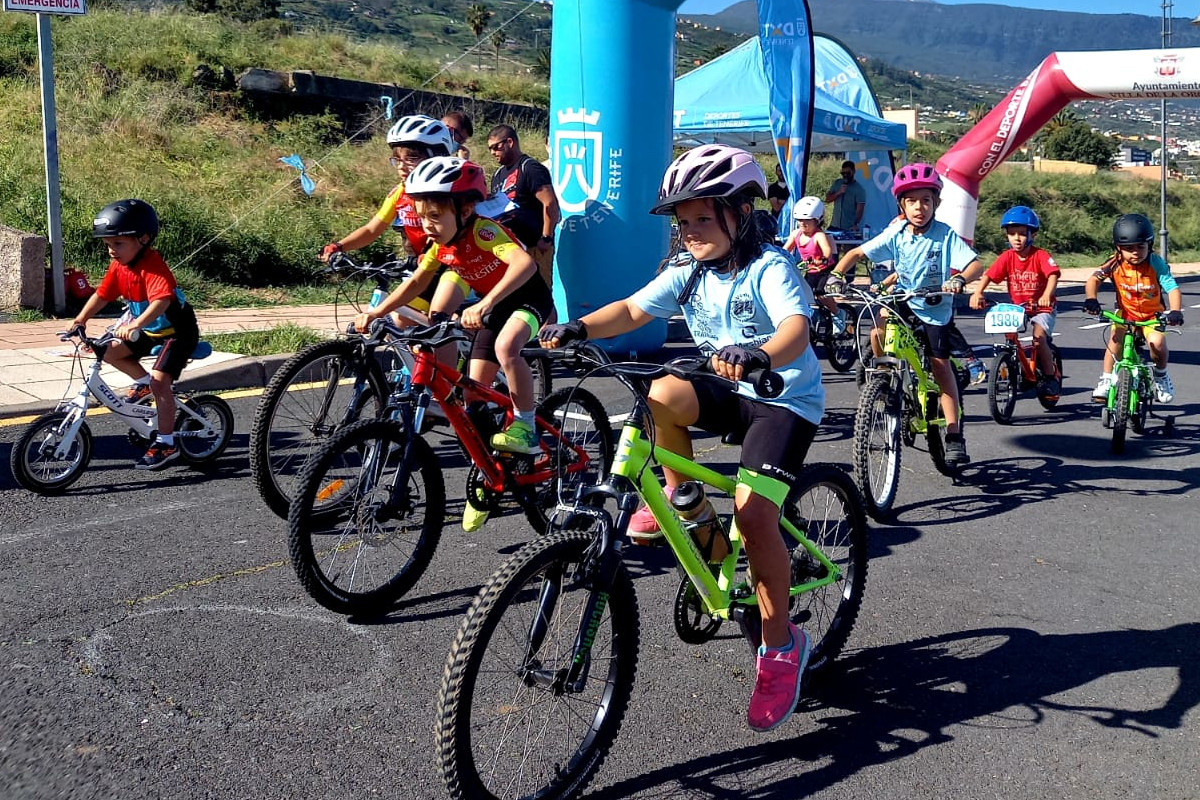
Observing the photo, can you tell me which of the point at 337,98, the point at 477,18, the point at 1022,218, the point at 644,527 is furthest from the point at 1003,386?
the point at 477,18

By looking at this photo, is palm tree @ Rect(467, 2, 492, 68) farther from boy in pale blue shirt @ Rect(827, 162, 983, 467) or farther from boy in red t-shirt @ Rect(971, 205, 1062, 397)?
boy in pale blue shirt @ Rect(827, 162, 983, 467)

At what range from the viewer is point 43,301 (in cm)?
1155

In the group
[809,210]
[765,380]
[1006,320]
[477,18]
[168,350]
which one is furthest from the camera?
[477,18]

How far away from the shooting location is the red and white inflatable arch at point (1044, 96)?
15531 mm

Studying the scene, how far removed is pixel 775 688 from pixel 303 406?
288 centimetres

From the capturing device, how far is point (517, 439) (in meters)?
5.34

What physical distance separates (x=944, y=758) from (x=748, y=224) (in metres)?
1.92

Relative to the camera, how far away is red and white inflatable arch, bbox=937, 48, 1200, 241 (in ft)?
51.0

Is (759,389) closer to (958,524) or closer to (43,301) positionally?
(958,524)

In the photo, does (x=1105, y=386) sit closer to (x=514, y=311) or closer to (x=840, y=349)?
(x=840, y=349)

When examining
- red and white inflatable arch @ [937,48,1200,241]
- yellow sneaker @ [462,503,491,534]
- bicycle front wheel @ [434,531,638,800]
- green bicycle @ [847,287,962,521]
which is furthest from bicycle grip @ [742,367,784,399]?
red and white inflatable arch @ [937,48,1200,241]

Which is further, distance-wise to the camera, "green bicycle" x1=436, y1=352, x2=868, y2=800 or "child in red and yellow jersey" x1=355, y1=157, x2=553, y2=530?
"child in red and yellow jersey" x1=355, y1=157, x2=553, y2=530

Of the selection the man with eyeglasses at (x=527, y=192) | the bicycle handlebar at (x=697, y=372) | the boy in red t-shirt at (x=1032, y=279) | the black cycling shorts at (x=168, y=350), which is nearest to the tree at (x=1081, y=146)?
the boy in red t-shirt at (x=1032, y=279)

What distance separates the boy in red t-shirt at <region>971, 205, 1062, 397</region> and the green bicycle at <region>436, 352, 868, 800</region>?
21.6ft
